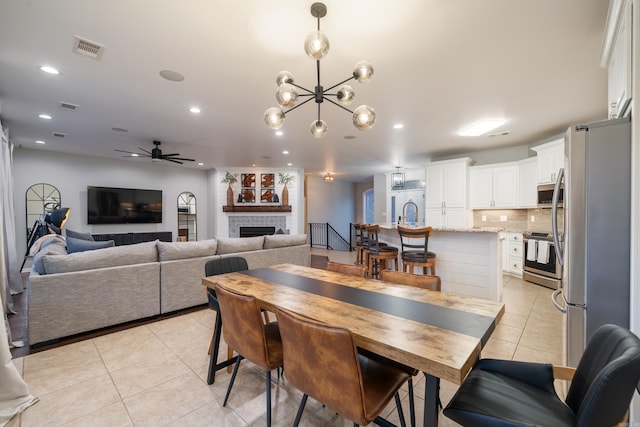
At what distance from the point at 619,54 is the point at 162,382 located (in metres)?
4.00

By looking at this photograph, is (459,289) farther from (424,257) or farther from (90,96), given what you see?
(90,96)

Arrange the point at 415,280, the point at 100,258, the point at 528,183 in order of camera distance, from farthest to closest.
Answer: the point at 528,183
the point at 100,258
the point at 415,280

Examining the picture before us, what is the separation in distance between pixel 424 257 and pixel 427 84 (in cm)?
211

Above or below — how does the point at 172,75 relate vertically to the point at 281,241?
above

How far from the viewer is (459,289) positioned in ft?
12.7

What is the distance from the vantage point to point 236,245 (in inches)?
161

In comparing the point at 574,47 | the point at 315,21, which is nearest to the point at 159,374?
the point at 315,21

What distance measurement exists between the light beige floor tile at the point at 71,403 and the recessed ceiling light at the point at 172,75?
110 inches

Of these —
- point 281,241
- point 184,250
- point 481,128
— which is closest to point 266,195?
point 281,241

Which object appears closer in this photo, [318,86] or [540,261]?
[318,86]

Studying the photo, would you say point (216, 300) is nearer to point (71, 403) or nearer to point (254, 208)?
point (71, 403)

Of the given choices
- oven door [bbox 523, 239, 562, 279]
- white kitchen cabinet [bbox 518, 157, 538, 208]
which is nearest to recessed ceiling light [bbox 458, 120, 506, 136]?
white kitchen cabinet [bbox 518, 157, 538, 208]

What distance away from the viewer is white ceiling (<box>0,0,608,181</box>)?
6.20ft

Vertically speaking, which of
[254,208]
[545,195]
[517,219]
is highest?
[545,195]
